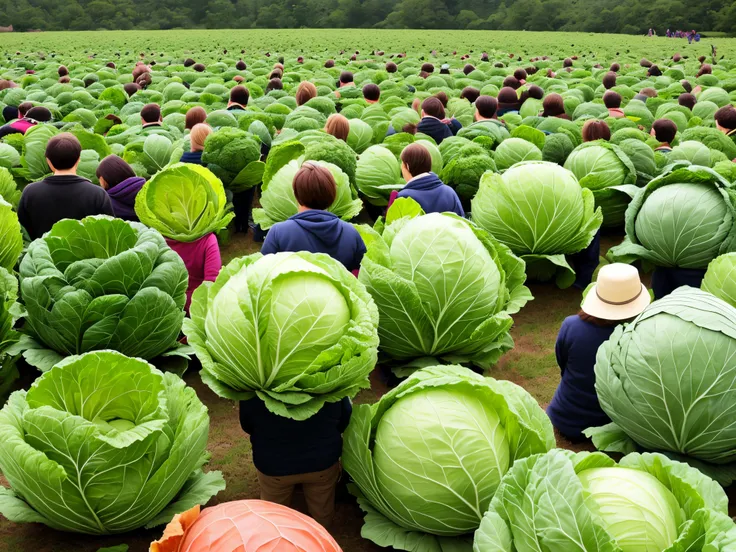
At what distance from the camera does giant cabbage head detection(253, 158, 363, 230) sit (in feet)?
25.3

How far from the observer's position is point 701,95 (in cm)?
1552

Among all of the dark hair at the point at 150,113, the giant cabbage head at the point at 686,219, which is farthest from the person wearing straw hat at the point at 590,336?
Answer: the dark hair at the point at 150,113

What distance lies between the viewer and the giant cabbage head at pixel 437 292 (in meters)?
5.11

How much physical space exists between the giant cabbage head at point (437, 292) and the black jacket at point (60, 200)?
304 cm

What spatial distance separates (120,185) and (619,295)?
218 inches

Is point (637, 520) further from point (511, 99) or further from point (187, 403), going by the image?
point (511, 99)

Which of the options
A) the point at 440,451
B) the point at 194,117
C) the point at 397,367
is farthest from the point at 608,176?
the point at 194,117

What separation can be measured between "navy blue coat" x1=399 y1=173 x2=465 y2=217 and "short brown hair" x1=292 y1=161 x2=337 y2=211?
1.68 metres

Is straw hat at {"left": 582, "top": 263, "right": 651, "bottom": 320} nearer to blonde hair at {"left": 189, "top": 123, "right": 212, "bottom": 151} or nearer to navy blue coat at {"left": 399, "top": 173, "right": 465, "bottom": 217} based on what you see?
navy blue coat at {"left": 399, "top": 173, "right": 465, "bottom": 217}

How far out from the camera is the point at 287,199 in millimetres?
7703

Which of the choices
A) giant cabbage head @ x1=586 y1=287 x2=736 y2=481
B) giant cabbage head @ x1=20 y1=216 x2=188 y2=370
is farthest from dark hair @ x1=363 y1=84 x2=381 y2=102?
giant cabbage head @ x1=586 y1=287 x2=736 y2=481

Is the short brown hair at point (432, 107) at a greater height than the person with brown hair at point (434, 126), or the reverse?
the short brown hair at point (432, 107)

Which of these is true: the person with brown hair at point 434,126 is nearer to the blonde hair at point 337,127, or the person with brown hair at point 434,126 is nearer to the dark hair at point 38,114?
the blonde hair at point 337,127

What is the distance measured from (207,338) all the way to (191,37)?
51092mm
